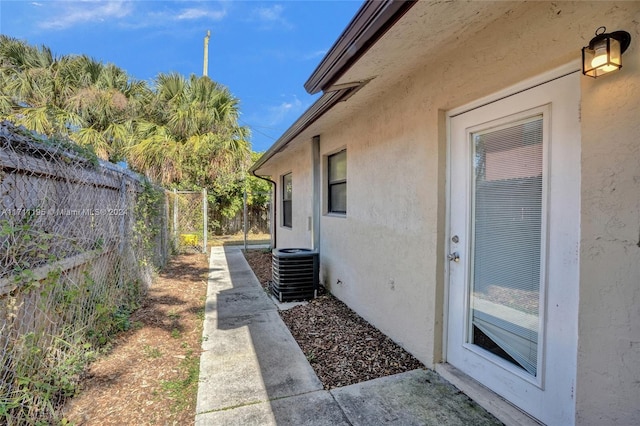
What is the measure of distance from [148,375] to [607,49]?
12.8 ft

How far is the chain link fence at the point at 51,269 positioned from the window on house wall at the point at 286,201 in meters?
5.17

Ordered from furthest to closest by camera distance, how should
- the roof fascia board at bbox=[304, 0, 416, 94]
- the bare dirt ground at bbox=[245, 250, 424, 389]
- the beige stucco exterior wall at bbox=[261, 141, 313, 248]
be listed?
1. the beige stucco exterior wall at bbox=[261, 141, 313, 248]
2. the bare dirt ground at bbox=[245, 250, 424, 389]
3. the roof fascia board at bbox=[304, 0, 416, 94]

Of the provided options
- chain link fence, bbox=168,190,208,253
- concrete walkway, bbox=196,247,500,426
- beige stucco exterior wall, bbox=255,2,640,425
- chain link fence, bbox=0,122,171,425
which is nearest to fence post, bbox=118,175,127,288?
chain link fence, bbox=0,122,171,425

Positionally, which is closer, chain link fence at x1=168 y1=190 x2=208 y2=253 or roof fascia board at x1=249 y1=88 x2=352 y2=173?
roof fascia board at x1=249 y1=88 x2=352 y2=173

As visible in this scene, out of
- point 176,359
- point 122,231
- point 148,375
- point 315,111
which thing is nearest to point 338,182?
point 315,111

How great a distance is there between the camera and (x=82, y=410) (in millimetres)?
2344

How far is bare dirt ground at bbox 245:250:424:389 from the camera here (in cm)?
293

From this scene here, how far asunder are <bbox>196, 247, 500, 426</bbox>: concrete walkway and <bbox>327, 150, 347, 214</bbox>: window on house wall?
93.5 inches

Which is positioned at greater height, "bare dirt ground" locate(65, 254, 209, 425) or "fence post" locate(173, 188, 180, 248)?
"fence post" locate(173, 188, 180, 248)

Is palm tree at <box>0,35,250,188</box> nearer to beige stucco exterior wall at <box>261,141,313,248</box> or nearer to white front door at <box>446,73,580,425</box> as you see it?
beige stucco exterior wall at <box>261,141,313,248</box>

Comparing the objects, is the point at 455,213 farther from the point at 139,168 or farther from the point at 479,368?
the point at 139,168

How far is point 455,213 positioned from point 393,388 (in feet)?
5.02

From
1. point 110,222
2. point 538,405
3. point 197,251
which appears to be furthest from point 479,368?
point 197,251

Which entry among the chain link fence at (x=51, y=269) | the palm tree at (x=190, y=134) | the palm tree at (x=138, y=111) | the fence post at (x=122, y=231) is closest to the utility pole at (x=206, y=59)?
the palm tree at (x=138, y=111)
